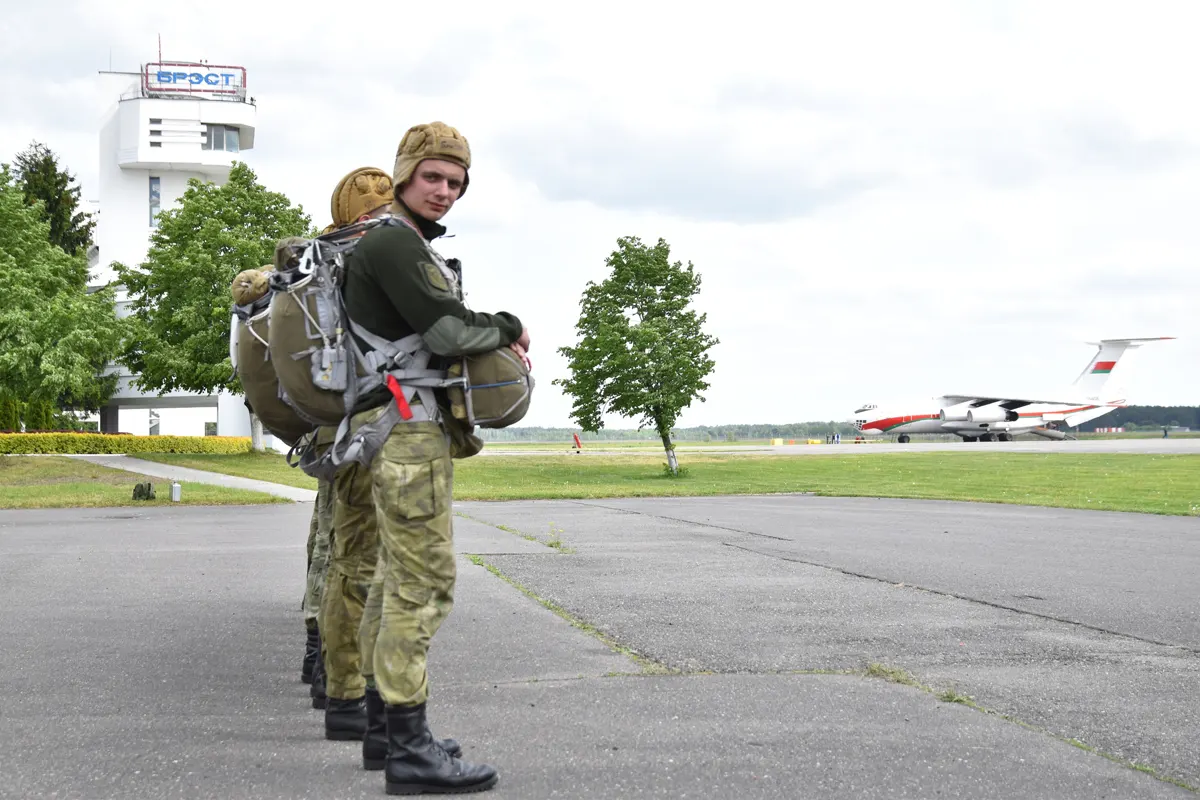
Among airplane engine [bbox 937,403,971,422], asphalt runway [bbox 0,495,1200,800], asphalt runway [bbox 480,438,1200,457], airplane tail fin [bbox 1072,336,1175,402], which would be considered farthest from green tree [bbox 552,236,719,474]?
airplane tail fin [bbox 1072,336,1175,402]

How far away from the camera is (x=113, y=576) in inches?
333

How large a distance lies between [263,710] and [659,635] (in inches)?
90.0

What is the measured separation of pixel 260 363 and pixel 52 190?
5664cm

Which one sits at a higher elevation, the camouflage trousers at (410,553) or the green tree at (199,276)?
the green tree at (199,276)

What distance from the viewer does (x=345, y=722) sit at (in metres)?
3.87

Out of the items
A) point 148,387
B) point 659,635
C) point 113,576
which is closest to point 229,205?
point 148,387

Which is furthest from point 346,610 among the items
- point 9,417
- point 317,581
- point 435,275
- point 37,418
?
point 37,418

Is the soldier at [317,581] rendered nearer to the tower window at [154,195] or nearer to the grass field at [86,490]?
the grass field at [86,490]

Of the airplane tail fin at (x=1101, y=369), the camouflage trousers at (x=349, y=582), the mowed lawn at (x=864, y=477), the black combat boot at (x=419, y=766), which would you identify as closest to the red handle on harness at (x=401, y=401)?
the camouflage trousers at (x=349, y=582)

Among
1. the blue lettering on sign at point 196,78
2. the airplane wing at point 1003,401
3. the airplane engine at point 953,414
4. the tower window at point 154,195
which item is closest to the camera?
the tower window at point 154,195

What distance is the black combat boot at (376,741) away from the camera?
137 inches

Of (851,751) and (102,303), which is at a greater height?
(102,303)

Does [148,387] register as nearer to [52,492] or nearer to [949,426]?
[52,492]

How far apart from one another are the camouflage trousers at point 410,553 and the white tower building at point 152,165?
56.4 m
